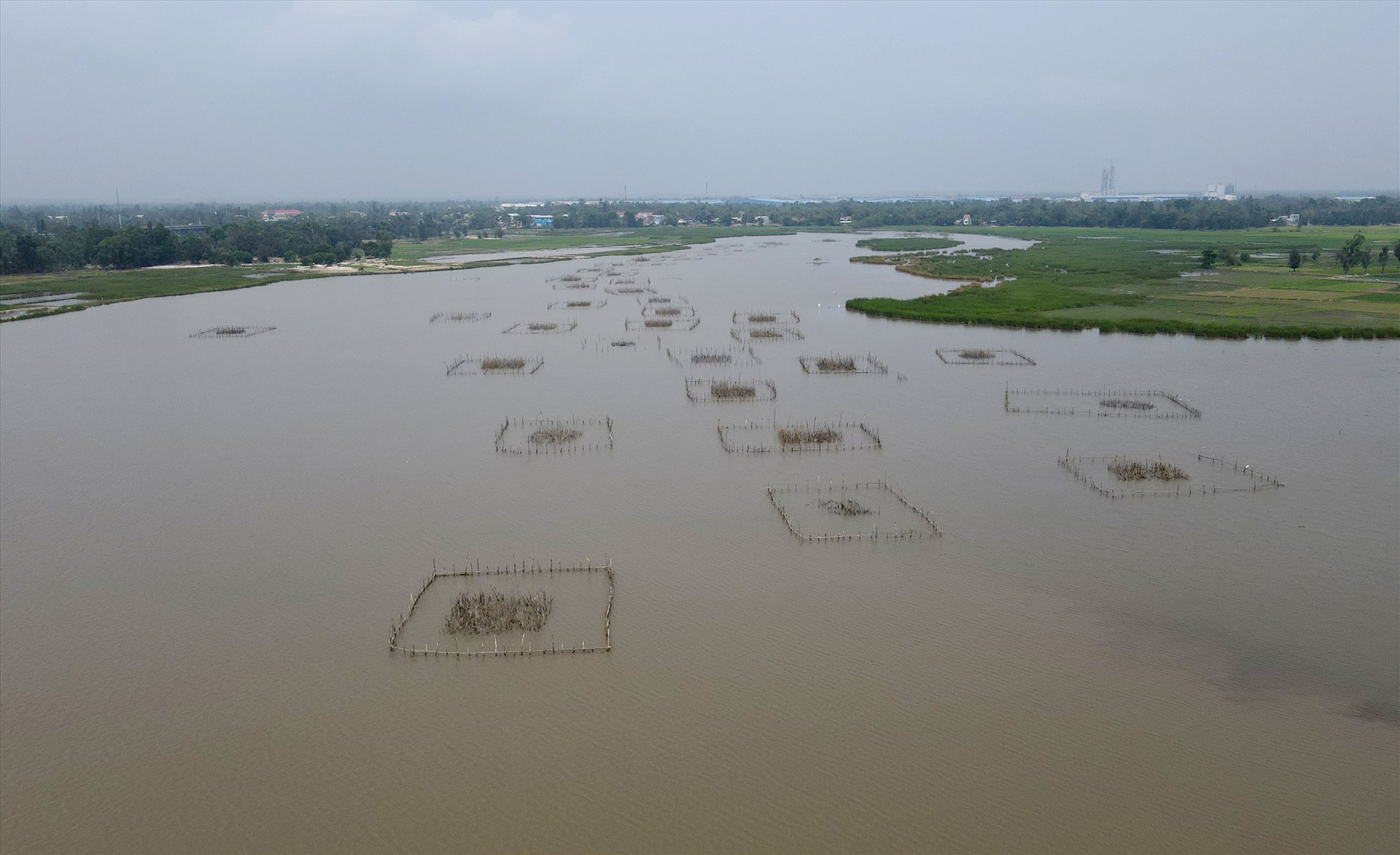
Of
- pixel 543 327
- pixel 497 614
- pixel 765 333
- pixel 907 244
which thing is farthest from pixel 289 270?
pixel 497 614

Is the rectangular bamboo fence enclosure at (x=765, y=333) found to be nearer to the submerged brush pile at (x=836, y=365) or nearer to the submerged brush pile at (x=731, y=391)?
the submerged brush pile at (x=836, y=365)

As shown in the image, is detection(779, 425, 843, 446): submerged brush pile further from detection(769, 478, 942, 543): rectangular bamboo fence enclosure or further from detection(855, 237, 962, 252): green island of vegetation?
detection(855, 237, 962, 252): green island of vegetation

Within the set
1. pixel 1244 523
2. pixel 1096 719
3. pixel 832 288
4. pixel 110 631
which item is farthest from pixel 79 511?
pixel 832 288

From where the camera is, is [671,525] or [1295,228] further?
[1295,228]

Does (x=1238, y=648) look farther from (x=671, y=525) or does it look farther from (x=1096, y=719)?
(x=671, y=525)

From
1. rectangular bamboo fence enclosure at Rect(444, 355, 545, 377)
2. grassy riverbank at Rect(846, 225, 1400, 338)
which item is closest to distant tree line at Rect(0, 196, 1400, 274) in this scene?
grassy riverbank at Rect(846, 225, 1400, 338)

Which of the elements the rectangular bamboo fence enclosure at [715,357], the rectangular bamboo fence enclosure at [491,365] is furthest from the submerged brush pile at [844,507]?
the rectangular bamboo fence enclosure at [491,365]
